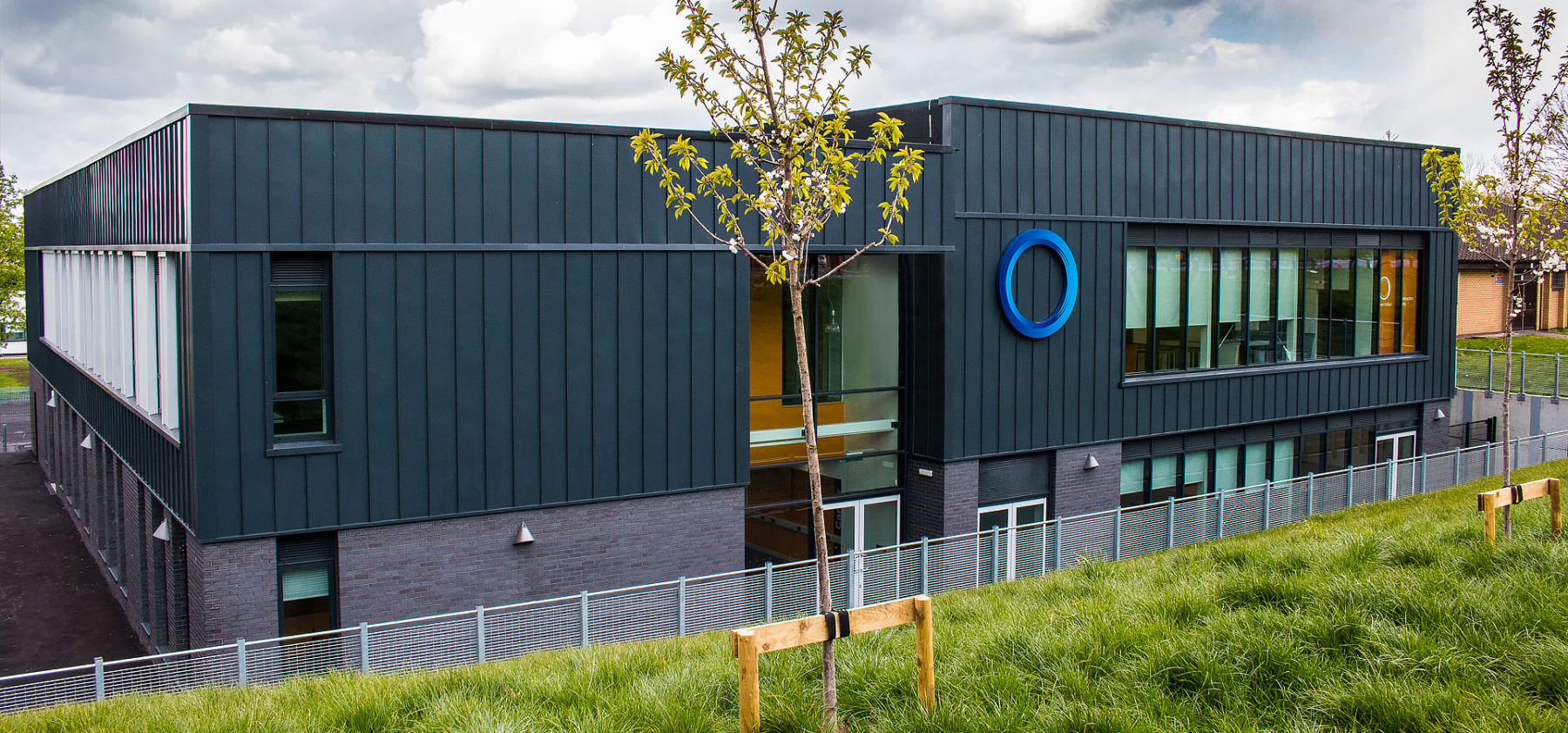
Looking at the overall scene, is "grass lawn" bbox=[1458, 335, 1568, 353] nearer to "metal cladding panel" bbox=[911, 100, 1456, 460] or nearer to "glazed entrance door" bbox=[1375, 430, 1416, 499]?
"glazed entrance door" bbox=[1375, 430, 1416, 499]

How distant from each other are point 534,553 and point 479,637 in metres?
1.99

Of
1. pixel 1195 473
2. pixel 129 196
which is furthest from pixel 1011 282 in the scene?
pixel 129 196

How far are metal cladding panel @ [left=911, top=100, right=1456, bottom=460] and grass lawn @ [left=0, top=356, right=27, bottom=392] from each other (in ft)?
172

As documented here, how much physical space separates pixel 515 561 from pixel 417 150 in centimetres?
513

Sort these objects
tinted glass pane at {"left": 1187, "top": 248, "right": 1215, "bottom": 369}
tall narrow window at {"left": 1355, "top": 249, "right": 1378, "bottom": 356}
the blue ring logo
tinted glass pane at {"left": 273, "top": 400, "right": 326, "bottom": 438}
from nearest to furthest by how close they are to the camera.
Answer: tinted glass pane at {"left": 273, "top": 400, "right": 326, "bottom": 438} < the blue ring logo < tinted glass pane at {"left": 1187, "top": 248, "right": 1215, "bottom": 369} < tall narrow window at {"left": 1355, "top": 249, "right": 1378, "bottom": 356}

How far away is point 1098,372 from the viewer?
20203mm

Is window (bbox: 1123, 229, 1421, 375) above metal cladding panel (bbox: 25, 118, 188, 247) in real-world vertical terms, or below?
below

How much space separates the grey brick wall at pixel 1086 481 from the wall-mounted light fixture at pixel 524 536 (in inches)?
375

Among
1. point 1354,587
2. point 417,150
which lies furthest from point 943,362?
point 1354,587

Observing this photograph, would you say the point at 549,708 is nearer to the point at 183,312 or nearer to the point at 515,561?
the point at 515,561

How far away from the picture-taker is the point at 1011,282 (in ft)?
61.8

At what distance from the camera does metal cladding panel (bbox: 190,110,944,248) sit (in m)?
12.6

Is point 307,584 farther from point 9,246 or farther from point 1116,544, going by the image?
point 9,246

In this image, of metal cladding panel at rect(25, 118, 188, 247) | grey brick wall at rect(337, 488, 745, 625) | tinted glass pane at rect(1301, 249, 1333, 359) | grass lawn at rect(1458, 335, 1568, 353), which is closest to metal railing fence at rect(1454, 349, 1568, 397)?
tinted glass pane at rect(1301, 249, 1333, 359)
